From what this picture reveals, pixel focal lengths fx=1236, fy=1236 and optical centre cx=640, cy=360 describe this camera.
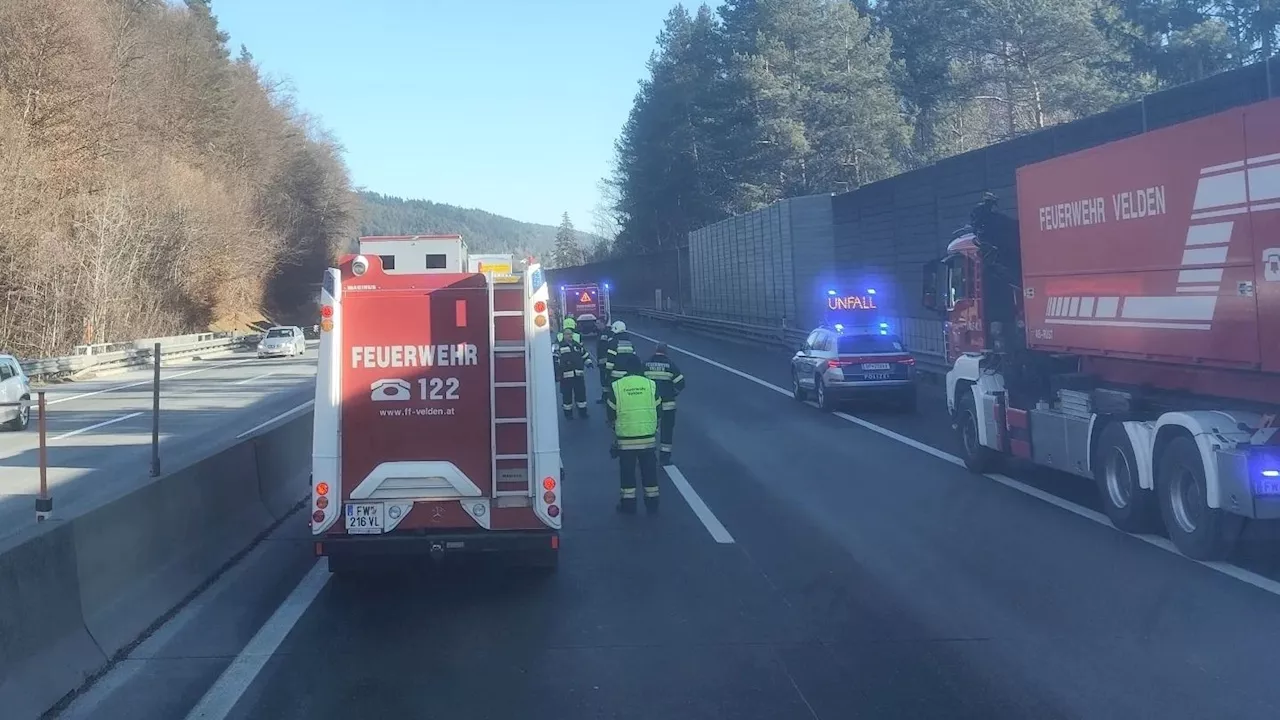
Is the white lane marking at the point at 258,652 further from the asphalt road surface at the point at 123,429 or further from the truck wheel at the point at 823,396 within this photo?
the truck wheel at the point at 823,396

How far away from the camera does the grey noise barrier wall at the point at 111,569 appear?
6.42 metres

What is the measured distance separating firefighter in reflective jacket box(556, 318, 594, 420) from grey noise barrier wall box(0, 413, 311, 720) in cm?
1173

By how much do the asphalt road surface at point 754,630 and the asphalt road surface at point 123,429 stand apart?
4.68 ft

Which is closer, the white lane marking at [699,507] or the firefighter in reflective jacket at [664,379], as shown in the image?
the white lane marking at [699,507]

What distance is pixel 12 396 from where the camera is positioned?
25438mm

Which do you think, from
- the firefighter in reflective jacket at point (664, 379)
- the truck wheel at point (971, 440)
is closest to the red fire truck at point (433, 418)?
the firefighter in reflective jacket at point (664, 379)

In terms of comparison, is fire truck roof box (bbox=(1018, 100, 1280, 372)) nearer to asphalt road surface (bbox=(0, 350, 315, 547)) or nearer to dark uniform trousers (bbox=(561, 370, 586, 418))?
asphalt road surface (bbox=(0, 350, 315, 547))

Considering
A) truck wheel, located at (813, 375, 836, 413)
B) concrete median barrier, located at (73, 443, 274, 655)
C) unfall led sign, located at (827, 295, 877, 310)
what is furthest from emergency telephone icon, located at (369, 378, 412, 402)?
unfall led sign, located at (827, 295, 877, 310)

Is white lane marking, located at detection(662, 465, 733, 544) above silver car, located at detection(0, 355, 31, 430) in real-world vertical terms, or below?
below

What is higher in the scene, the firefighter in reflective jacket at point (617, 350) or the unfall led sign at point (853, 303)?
the unfall led sign at point (853, 303)

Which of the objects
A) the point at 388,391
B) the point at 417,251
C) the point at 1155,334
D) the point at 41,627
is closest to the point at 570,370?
the point at 417,251

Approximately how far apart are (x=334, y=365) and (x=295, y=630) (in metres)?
1.94

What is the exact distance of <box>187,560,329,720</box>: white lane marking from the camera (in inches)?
265

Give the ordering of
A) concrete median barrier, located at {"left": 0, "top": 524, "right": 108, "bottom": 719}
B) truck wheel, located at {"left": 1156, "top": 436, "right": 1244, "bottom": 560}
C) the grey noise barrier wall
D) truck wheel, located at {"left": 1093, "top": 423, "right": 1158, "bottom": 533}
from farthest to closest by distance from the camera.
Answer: truck wheel, located at {"left": 1093, "top": 423, "right": 1158, "bottom": 533} → truck wheel, located at {"left": 1156, "top": 436, "right": 1244, "bottom": 560} → the grey noise barrier wall → concrete median barrier, located at {"left": 0, "top": 524, "right": 108, "bottom": 719}
